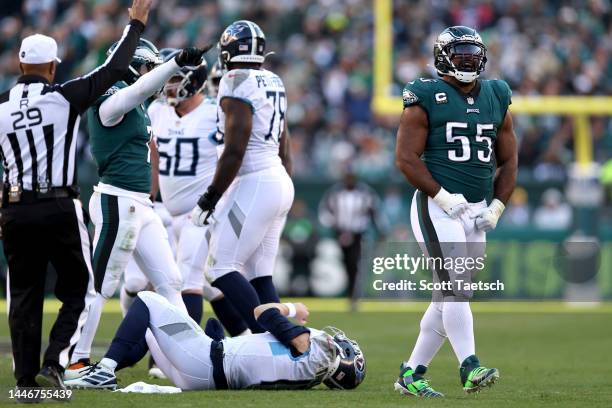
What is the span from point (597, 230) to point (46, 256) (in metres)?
11.9

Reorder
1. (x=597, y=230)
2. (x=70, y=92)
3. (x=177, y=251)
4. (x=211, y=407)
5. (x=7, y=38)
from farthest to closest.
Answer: (x=7, y=38)
(x=597, y=230)
(x=177, y=251)
(x=70, y=92)
(x=211, y=407)

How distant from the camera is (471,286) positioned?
6.83m

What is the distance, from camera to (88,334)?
25.5 feet

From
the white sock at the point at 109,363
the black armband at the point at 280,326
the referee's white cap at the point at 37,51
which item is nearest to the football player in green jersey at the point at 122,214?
Answer: the white sock at the point at 109,363

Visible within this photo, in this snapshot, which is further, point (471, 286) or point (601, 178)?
point (601, 178)

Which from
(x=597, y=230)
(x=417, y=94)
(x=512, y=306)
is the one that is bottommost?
(x=512, y=306)

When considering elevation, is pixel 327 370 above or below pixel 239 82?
below

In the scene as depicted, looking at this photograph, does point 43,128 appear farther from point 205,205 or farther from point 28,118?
point 205,205

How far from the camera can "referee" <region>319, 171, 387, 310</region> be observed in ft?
54.2

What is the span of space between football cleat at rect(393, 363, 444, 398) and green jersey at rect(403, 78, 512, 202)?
1010mm

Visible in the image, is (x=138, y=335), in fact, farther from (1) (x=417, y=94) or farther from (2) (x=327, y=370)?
(1) (x=417, y=94)

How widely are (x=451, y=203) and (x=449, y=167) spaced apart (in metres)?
0.25

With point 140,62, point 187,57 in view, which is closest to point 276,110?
point 140,62

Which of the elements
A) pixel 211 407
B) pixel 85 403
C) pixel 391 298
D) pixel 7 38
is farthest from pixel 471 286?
pixel 7 38
